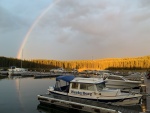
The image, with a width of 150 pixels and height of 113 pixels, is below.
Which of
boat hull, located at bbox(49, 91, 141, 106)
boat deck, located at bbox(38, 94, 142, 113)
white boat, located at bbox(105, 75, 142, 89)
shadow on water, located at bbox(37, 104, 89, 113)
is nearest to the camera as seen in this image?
boat deck, located at bbox(38, 94, 142, 113)

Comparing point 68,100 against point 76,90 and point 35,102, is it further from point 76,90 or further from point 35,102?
point 35,102

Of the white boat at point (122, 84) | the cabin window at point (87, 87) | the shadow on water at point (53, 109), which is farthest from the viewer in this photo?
the white boat at point (122, 84)

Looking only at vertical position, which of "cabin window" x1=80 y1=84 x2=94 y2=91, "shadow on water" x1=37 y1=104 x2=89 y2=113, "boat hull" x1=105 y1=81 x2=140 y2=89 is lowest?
"shadow on water" x1=37 y1=104 x2=89 y2=113

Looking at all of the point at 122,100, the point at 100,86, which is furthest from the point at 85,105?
the point at 122,100

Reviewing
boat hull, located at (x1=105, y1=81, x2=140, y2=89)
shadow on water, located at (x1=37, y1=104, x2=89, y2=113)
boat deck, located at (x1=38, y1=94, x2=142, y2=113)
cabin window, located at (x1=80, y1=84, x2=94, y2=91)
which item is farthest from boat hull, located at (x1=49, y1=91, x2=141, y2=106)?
boat hull, located at (x1=105, y1=81, x2=140, y2=89)

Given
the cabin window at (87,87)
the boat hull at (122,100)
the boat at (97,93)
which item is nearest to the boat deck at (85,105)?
the boat hull at (122,100)

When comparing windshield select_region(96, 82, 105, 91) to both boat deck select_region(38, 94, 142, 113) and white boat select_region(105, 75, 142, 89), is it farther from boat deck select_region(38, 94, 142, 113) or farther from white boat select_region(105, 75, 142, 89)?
white boat select_region(105, 75, 142, 89)

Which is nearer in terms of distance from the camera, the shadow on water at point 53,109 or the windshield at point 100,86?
the shadow on water at point 53,109

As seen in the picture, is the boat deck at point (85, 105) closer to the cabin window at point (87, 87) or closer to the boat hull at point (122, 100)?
the boat hull at point (122, 100)

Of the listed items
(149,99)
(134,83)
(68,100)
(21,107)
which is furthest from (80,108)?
(134,83)

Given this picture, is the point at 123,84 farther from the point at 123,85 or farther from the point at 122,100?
the point at 122,100

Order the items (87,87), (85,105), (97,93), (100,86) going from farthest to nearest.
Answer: (100,86) < (87,87) < (97,93) < (85,105)

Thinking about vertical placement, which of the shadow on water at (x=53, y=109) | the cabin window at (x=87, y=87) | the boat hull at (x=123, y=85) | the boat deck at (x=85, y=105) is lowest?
the shadow on water at (x=53, y=109)

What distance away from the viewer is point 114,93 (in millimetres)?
26359
